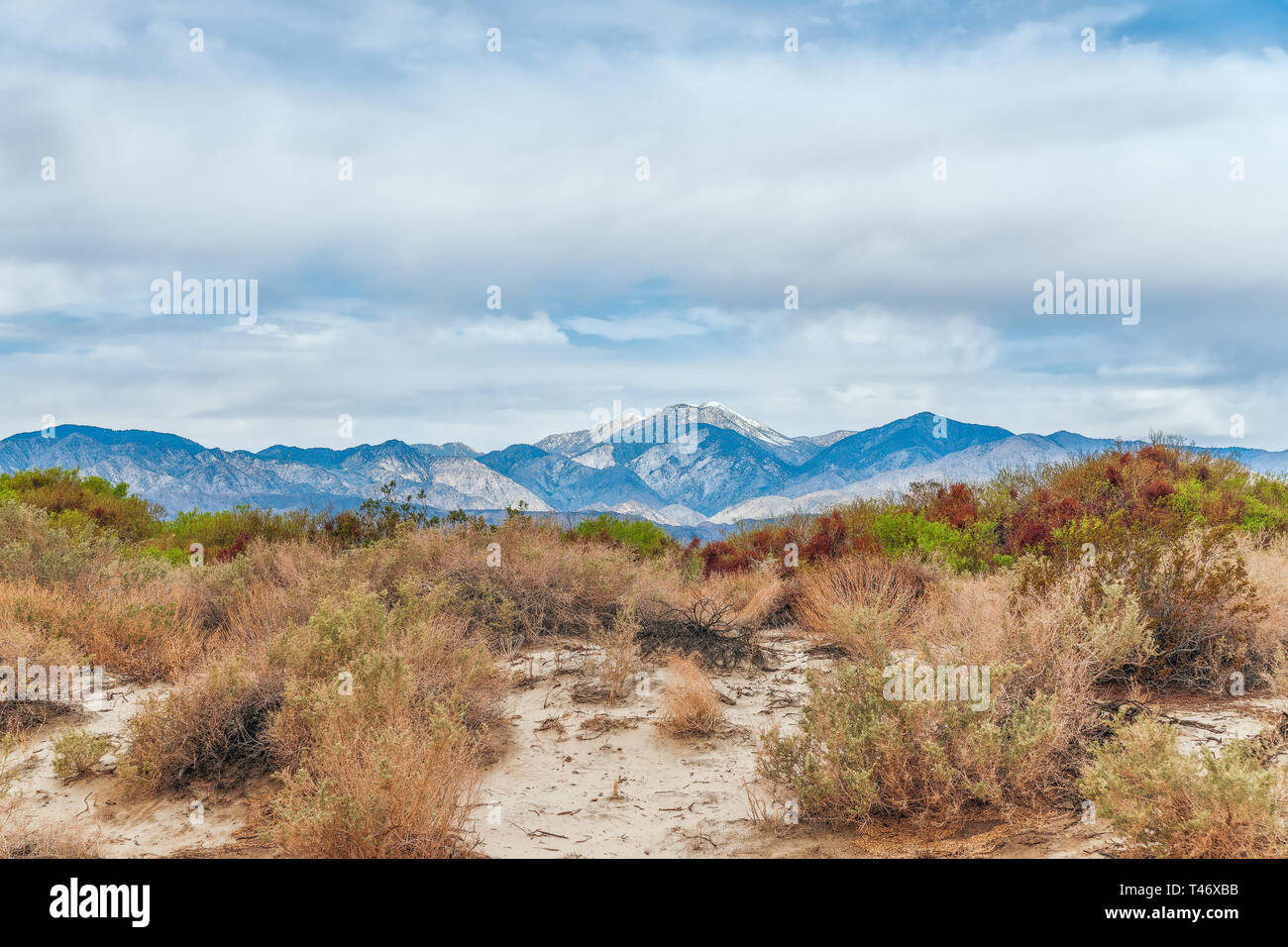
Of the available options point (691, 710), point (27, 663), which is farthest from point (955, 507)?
point (27, 663)

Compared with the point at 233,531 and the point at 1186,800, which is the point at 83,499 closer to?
the point at 233,531

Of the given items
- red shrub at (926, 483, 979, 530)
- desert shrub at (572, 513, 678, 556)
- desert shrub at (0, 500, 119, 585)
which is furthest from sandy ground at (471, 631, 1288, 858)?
A: desert shrub at (572, 513, 678, 556)

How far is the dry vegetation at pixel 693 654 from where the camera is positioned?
4.59 metres

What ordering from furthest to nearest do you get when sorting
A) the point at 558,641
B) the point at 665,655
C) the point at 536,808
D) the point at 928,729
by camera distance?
1. the point at 558,641
2. the point at 665,655
3. the point at 536,808
4. the point at 928,729

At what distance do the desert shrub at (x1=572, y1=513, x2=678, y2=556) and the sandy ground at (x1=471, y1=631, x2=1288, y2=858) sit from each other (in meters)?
10.7

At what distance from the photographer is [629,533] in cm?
2141

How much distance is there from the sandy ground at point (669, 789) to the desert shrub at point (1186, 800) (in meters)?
0.35

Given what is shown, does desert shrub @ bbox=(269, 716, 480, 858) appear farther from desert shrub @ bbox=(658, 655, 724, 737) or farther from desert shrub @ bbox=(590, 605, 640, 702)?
desert shrub @ bbox=(590, 605, 640, 702)

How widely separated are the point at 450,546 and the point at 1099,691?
357 inches

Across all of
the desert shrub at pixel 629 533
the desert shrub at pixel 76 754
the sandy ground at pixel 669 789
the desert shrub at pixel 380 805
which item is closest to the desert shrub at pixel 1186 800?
the sandy ground at pixel 669 789

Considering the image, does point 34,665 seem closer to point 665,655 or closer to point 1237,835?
point 665,655
